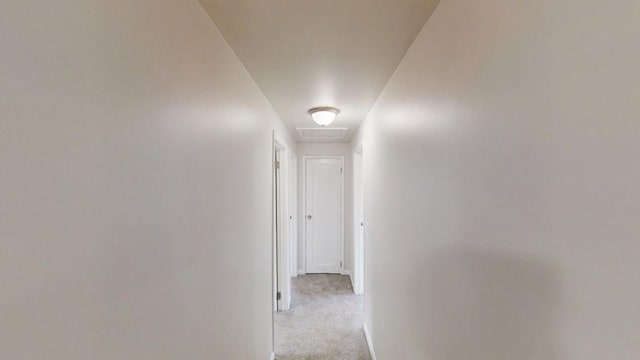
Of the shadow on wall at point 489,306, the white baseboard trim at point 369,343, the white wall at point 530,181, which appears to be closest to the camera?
the white wall at point 530,181

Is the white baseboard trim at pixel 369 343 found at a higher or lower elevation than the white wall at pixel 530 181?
lower

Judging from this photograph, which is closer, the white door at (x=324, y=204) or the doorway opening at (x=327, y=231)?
the doorway opening at (x=327, y=231)

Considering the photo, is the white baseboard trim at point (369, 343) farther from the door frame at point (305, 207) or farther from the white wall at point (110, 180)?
the door frame at point (305, 207)

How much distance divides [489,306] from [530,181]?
397 mm

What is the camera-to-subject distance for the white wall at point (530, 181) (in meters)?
0.50

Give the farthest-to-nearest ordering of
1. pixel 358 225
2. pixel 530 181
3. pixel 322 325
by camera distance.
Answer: pixel 358 225, pixel 322 325, pixel 530 181

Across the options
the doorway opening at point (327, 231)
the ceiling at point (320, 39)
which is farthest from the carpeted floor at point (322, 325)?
the ceiling at point (320, 39)

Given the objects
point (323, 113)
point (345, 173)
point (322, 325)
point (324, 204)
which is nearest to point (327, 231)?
point (324, 204)

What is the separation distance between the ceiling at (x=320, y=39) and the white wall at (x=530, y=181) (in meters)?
0.21

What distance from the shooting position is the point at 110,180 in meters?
0.72

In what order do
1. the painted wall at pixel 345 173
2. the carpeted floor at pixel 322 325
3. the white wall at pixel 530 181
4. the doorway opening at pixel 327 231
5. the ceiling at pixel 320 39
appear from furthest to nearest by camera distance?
1. the painted wall at pixel 345 173
2. the doorway opening at pixel 327 231
3. the carpeted floor at pixel 322 325
4. the ceiling at pixel 320 39
5. the white wall at pixel 530 181

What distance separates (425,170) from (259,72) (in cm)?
124

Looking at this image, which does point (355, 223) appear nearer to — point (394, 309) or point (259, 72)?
point (394, 309)

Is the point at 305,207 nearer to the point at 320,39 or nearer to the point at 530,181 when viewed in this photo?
the point at 320,39
